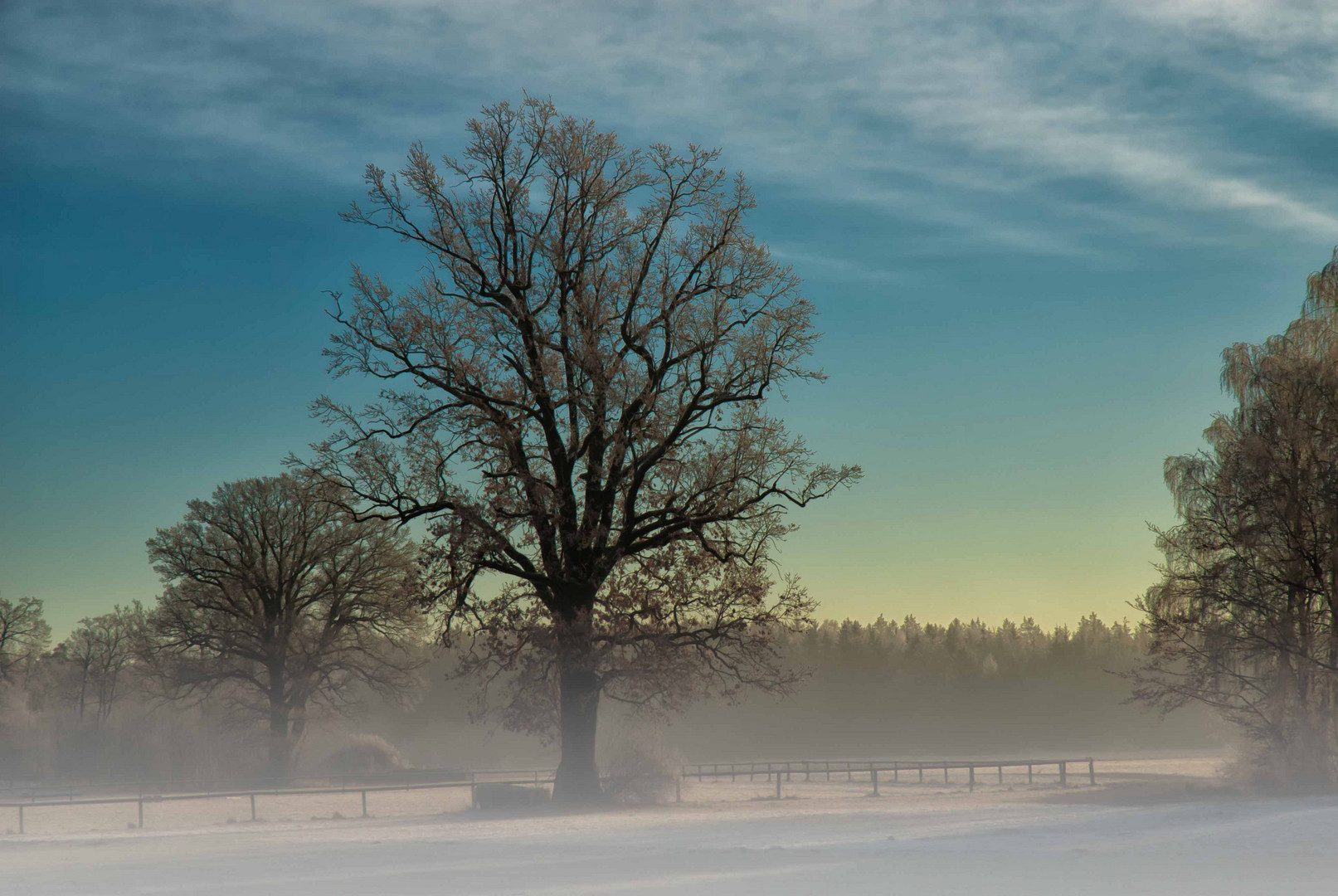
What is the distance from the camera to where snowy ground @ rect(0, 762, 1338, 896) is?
13.9m

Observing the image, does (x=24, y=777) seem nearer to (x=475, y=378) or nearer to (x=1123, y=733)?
(x=475, y=378)

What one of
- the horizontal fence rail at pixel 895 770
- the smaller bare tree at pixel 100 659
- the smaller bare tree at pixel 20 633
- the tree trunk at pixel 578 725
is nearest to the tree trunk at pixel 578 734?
the tree trunk at pixel 578 725

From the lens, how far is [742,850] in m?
17.4

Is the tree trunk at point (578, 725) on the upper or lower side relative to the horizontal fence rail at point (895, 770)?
upper

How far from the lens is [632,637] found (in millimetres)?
28188

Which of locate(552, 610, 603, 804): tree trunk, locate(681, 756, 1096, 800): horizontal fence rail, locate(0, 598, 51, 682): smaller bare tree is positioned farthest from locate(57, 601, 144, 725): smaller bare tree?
locate(552, 610, 603, 804): tree trunk

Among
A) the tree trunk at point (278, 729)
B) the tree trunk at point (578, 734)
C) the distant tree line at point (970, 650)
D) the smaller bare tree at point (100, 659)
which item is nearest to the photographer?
the tree trunk at point (578, 734)

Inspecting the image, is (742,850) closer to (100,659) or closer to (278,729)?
(278,729)

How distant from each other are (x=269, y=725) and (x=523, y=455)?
28.1m

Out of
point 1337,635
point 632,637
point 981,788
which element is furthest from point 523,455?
point 1337,635

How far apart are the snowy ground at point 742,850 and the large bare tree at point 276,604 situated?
19.4m

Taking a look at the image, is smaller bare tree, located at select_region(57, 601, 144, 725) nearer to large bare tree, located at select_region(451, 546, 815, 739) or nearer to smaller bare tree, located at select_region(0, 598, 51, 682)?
smaller bare tree, located at select_region(0, 598, 51, 682)

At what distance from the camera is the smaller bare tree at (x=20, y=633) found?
69625 mm

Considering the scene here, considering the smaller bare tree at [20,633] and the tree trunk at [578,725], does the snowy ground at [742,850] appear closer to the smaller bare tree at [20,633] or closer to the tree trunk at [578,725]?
the tree trunk at [578,725]
